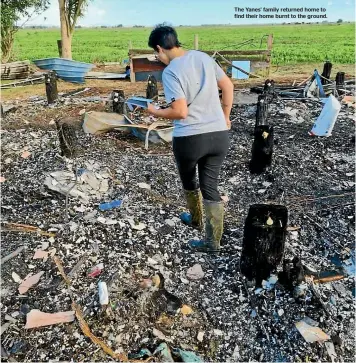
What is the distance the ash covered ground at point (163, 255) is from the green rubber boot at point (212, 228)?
4.2 inches

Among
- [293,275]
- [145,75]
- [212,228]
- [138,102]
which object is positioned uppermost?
[145,75]

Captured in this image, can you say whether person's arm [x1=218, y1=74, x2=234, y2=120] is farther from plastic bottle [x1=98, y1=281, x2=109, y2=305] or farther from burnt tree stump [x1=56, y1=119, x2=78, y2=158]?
burnt tree stump [x1=56, y1=119, x2=78, y2=158]

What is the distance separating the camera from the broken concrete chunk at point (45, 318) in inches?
114

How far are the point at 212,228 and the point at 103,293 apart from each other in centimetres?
117

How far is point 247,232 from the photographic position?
313 centimetres

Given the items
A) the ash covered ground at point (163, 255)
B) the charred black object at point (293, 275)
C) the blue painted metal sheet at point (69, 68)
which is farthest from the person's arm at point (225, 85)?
the blue painted metal sheet at point (69, 68)

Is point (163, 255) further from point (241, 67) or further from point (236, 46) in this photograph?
point (236, 46)

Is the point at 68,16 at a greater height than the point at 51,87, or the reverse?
the point at 68,16

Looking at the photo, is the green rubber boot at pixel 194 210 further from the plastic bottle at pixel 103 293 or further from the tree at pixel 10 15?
the tree at pixel 10 15

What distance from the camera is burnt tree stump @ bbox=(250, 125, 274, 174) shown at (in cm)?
540

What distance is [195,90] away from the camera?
303cm

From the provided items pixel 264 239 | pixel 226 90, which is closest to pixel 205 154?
pixel 226 90

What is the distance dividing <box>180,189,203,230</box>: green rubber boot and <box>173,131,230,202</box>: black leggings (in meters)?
0.35

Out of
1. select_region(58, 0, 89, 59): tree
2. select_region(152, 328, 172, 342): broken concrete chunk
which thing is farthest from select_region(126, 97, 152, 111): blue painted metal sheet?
select_region(58, 0, 89, 59): tree
